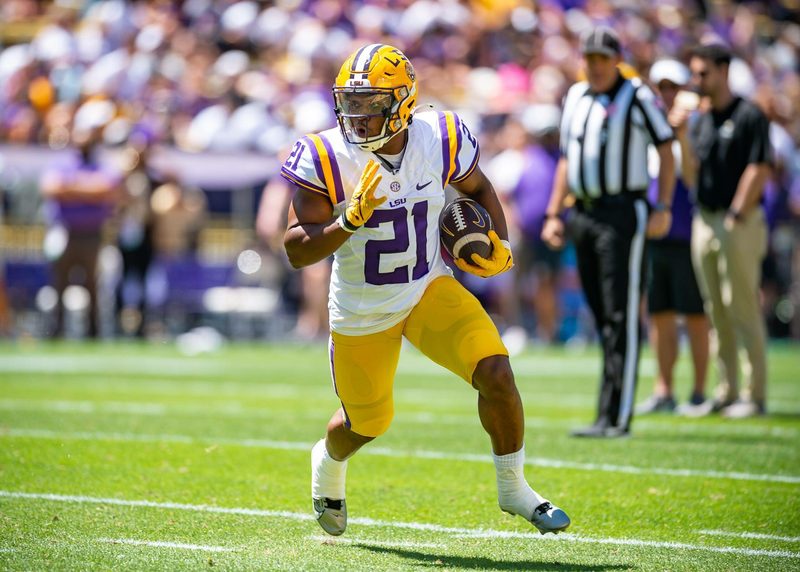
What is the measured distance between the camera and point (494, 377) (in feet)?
14.5

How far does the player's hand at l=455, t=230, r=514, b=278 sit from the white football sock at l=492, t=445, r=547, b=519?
650 millimetres

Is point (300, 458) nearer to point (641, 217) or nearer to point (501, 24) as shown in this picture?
point (641, 217)

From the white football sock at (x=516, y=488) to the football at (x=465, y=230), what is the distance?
2.37ft

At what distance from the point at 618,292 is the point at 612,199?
0.52 metres

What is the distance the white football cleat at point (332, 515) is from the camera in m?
4.58

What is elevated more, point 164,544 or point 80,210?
point 80,210

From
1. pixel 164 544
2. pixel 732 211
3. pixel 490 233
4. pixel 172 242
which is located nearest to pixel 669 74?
pixel 732 211

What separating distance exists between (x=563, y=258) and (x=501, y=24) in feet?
17.6

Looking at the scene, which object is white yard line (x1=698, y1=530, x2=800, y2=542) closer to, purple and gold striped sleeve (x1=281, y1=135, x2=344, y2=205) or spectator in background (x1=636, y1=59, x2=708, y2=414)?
purple and gold striped sleeve (x1=281, y1=135, x2=344, y2=205)

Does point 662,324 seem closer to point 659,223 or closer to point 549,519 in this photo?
point 659,223

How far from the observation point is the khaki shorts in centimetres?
455

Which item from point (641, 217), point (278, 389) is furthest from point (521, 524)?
point (278, 389)

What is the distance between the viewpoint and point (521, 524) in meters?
4.93

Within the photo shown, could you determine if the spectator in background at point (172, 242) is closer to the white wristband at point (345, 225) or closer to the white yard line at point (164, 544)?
the white yard line at point (164, 544)
